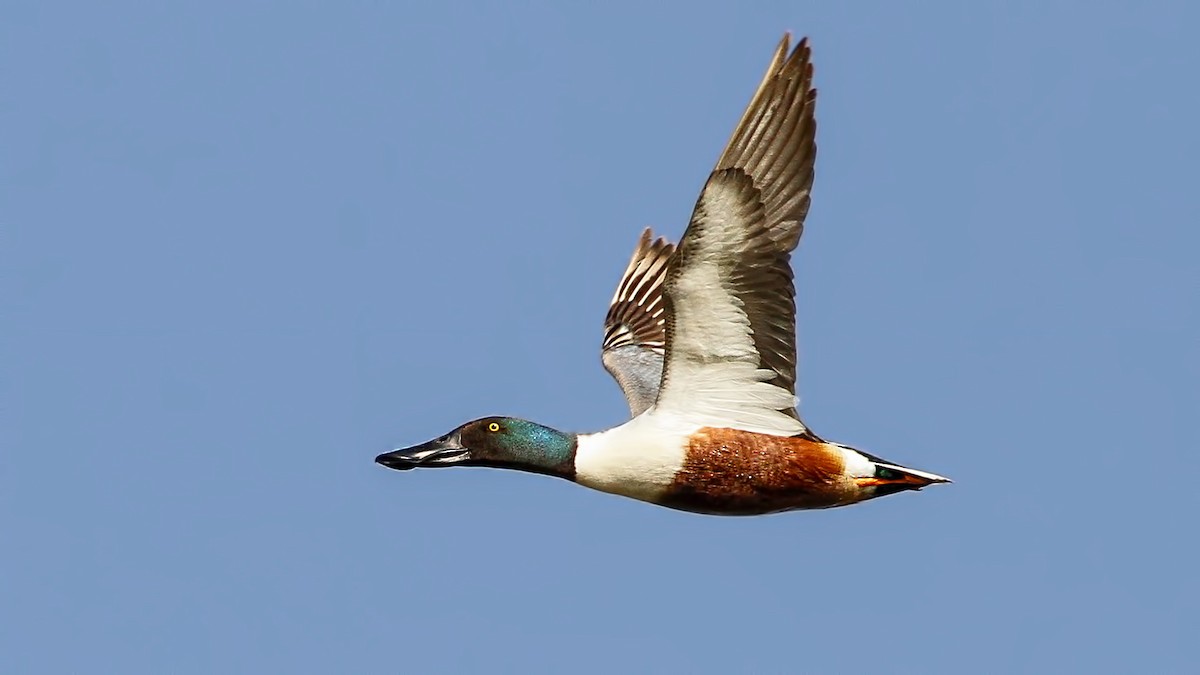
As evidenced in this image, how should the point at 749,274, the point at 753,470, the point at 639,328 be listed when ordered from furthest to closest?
the point at 639,328 < the point at 753,470 < the point at 749,274

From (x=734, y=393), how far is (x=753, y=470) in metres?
0.49

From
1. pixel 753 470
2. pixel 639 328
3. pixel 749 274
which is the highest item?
pixel 639 328

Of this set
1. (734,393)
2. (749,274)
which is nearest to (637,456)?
(734,393)

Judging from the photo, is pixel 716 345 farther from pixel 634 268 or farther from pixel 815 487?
pixel 634 268

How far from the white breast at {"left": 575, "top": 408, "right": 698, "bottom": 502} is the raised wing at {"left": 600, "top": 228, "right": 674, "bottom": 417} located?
1.49 metres

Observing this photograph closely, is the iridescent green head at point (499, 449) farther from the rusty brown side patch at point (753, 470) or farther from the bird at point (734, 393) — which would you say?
the rusty brown side patch at point (753, 470)

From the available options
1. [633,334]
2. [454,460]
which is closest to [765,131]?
[454,460]

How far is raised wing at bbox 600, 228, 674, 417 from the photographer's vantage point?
13750 millimetres

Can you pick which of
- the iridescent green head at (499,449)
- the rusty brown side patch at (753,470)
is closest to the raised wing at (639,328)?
the iridescent green head at (499,449)

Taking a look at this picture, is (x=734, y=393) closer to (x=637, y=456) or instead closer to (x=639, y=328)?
(x=637, y=456)

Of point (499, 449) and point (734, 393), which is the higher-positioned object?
point (734, 393)

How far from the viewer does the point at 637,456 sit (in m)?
11.7

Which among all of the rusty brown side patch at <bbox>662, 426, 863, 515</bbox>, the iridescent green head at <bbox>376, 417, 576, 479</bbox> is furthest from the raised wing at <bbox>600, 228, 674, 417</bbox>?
the rusty brown side patch at <bbox>662, 426, 863, 515</bbox>

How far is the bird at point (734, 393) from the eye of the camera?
10.9 meters
